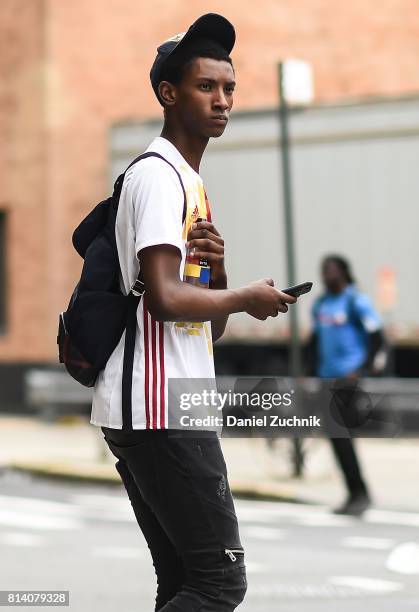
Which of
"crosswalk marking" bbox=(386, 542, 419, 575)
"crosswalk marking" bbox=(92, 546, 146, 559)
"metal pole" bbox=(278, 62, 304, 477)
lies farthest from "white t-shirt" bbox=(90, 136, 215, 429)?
"metal pole" bbox=(278, 62, 304, 477)

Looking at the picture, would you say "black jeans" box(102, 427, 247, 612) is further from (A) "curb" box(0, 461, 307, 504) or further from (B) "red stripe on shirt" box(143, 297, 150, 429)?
(A) "curb" box(0, 461, 307, 504)

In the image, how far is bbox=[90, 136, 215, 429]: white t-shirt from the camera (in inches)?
140

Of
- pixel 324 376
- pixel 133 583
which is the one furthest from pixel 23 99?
pixel 133 583

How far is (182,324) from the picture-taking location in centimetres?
365

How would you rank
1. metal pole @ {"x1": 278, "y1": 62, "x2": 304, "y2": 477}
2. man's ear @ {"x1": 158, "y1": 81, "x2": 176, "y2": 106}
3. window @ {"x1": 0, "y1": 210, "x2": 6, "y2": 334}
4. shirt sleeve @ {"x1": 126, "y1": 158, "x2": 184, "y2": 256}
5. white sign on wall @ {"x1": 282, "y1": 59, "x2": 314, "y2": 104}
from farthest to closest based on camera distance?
window @ {"x1": 0, "y1": 210, "x2": 6, "y2": 334}, metal pole @ {"x1": 278, "y1": 62, "x2": 304, "y2": 477}, white sign on wall @ {"x1": 282, "y1": 59, "x2": 314, "y2": 104}, man's ear @ {"x1": 158, "y1": 81, "x2": 176, "y2": 106}, shirt sleeve @ {"x1": 126, "y1": 158, "x2": 184, "y2": 256}

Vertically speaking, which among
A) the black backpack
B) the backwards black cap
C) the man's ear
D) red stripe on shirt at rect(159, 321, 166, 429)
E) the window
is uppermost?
the window

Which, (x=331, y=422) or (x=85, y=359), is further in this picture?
(x=331, y=422)

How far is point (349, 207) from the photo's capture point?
17.4 meters

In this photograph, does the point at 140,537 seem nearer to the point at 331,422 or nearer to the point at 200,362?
the point at 331,422

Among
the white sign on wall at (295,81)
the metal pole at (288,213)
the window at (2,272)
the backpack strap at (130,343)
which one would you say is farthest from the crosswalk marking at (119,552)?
the window at (2,272)

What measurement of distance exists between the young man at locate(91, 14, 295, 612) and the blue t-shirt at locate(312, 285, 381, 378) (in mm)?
7098

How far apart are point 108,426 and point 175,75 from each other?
0.89 meters

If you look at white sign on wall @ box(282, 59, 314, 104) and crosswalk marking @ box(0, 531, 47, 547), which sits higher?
white sign on wall @ box(282, 59, 314, 104)

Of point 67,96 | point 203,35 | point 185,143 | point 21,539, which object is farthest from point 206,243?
point 67,96
